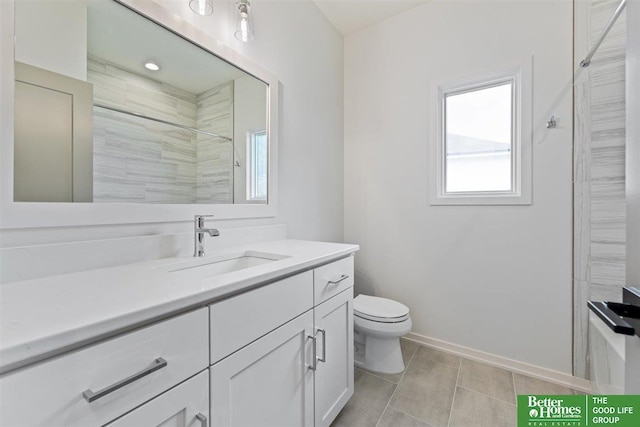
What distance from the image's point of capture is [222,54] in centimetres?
138

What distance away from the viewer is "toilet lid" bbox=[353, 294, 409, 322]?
172 centimetres

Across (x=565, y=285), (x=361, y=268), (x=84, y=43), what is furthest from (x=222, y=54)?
(x=565, y=285)

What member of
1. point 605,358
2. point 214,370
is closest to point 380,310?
point 605,358

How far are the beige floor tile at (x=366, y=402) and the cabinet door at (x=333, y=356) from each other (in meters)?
0.13

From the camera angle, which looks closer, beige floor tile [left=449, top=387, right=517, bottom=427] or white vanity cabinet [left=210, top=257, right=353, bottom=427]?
white vanity cabinet [left=210, top=257, right=353, bottom=427]

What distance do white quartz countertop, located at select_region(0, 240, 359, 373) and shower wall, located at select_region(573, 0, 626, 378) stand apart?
135 centimetres

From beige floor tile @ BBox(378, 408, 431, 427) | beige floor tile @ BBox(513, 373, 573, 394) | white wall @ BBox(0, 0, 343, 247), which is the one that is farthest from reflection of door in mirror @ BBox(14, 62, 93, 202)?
beige floor tile @ BBox(513, 373, 573, 394)

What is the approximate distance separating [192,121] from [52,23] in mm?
516

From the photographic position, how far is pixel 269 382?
895 mm

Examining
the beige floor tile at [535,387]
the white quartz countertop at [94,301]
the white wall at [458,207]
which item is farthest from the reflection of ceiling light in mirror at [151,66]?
the beige floor tile at [535,387]

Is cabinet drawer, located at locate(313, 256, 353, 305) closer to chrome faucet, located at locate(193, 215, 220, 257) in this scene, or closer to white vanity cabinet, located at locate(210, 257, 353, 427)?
white vanity cabinet, located at locate(210, 257, 353, 427)

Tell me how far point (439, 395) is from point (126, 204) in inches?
73.9

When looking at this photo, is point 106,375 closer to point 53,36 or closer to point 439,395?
point 53,36

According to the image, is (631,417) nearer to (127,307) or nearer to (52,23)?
(127,307)
